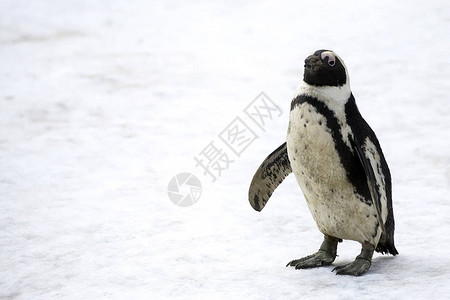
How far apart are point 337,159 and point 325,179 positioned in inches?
3.9

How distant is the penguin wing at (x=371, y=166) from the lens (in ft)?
9.48

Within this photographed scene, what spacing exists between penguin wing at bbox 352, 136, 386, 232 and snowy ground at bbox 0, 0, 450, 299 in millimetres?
305

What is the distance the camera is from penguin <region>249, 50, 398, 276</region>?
2.92 meters

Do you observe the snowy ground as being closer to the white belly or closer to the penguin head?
the white belly

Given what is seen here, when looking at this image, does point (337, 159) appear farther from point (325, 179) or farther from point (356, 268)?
point (356, 268)

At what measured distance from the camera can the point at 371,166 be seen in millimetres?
2936

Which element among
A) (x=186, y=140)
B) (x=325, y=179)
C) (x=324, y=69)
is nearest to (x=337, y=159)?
(x=325, y=179)

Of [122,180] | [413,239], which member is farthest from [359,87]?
[413,239]

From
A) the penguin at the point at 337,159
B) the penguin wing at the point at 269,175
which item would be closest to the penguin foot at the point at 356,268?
the penguin at the point at 337,159

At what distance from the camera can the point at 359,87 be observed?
21.1 feet

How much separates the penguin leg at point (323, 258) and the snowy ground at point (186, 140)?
56 millimetres

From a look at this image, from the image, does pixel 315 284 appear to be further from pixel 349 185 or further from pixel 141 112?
pixel 141 112

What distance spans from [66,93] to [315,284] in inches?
170

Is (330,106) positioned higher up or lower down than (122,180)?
higher up
